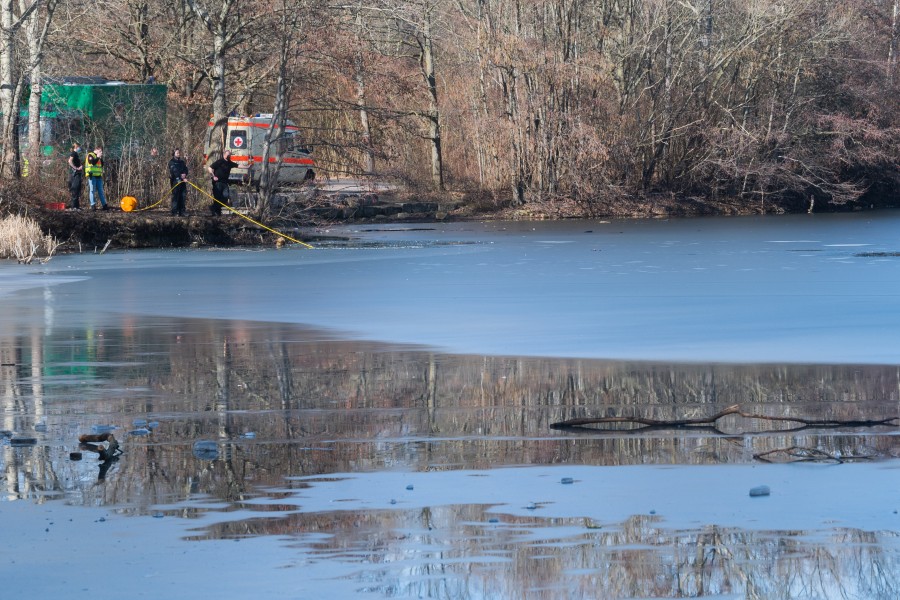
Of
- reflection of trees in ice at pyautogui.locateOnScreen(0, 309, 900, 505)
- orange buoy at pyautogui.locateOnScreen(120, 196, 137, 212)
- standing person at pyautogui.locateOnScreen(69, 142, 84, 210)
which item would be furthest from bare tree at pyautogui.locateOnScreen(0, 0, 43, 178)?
reflection of trees in ice at pyautogui.locateOnScreen(0, 309, 900, 505)

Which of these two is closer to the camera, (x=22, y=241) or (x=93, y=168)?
(x=22, y=241)

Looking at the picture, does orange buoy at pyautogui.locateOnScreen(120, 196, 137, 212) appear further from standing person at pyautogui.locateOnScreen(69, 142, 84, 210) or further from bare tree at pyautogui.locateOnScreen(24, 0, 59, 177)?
bare tree at pyautogui.locateOnScreen(24, 0, 59, 177)

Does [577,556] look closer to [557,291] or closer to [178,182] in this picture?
[557,291]

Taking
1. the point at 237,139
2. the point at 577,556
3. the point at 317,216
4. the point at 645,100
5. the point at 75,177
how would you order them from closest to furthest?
the point at 577,556 → the point at 75,177 → the point at 317,216 → the point at 237,139 → the point at 645,100

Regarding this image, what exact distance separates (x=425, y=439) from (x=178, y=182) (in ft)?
86.9

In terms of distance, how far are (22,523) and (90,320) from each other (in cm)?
1089

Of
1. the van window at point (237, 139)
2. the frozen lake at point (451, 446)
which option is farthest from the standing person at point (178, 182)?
the frozen lake at point (451, 446)

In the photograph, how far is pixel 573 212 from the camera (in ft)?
166

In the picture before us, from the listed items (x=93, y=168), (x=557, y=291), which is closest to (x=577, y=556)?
(x=557, y=291)

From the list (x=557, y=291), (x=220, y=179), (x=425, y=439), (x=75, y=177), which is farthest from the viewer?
(x=220, y=179)

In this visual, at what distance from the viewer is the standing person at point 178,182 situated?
34.8 meters

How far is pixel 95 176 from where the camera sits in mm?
35344

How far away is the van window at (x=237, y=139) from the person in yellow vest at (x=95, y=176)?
1070 cm

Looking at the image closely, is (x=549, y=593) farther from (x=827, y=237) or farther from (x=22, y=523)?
(x=827, y=237)
